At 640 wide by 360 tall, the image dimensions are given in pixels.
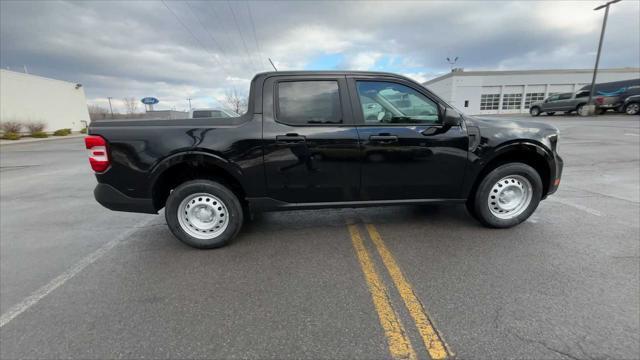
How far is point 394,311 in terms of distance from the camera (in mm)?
2254

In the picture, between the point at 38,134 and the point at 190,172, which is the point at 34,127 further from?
the point at 190,172

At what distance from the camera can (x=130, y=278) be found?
2.83m

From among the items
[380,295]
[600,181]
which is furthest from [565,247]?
[600,181]

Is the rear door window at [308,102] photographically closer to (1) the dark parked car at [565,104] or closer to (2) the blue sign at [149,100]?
(1) the dark parked car at [565,104]

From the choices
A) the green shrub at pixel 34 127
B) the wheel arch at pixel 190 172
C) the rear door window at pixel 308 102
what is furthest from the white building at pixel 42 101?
the rear door window at pixel 308 102

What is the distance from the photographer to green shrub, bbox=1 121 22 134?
76.0ft

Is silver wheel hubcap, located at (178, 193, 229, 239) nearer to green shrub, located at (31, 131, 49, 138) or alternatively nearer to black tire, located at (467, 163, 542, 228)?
black tire, located at (467, 163, 542, 228)

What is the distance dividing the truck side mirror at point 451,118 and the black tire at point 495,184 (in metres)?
0.88

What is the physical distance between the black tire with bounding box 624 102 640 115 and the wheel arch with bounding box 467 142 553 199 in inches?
1055

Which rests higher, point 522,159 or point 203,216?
point 522,159

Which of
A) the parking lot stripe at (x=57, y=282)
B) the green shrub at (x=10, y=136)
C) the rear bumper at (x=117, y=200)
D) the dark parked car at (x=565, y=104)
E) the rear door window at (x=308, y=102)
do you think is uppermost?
the dark parked car at (x=565, y=104)

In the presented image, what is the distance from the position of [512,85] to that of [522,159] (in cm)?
4989

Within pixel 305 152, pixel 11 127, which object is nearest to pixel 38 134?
pixel 11 127

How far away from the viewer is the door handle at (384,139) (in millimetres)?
3176
